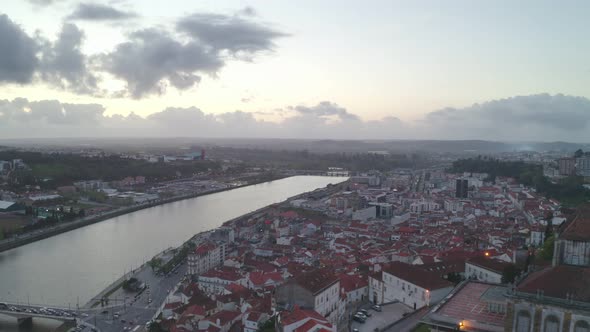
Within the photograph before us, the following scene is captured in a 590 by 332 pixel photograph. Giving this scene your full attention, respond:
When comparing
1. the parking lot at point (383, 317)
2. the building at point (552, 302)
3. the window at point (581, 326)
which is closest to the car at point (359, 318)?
the parking lot at point (383, 317)

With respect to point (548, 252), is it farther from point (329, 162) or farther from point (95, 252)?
point (329, 162)

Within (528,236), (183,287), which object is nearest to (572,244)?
(183,287)

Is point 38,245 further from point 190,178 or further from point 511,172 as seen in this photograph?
point 511,172

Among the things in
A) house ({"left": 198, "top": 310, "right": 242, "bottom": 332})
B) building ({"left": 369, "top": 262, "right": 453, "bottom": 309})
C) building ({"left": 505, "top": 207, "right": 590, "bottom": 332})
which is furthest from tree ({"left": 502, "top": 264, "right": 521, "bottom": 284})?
house ({"left": 198, "top": 310, "right": 242, "bottom": 332})

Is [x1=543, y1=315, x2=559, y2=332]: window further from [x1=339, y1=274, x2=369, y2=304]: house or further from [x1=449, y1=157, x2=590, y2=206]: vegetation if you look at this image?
[x1=449, y1=157, x2=590, y2=206]: vegetation

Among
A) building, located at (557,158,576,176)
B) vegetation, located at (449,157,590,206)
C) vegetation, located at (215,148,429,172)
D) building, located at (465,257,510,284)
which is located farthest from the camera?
vegetation, located at (215,148,429,172)

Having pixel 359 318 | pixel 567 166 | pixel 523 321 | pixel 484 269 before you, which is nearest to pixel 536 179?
pixel 567 166
